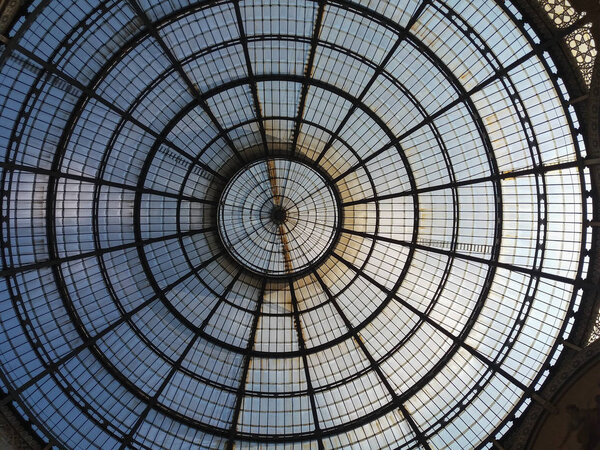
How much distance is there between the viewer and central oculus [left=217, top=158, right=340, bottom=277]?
2564cm

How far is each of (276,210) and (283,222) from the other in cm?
75

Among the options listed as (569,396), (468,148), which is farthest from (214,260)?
(569,396)

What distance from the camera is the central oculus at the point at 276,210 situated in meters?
25.6

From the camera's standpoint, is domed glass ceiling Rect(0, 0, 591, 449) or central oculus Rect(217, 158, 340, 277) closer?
domed glass ceiling Rect(0, 0, 591, 449)

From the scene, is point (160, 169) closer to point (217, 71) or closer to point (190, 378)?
point (217, 71)

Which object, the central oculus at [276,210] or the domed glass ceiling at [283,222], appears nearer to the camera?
the domed glass ceiling at [283,222]

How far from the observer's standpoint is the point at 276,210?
25.5 meters

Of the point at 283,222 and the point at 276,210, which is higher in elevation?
the point at 276,210

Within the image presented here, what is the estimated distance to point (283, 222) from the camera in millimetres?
25406

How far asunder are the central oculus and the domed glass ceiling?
0.40 feet

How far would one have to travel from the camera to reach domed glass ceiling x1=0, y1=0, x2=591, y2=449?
20578 mm

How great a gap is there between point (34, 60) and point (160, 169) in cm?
718

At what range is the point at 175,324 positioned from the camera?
2481 centimetres

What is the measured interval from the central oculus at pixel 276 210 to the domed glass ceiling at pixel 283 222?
121 millimetres
